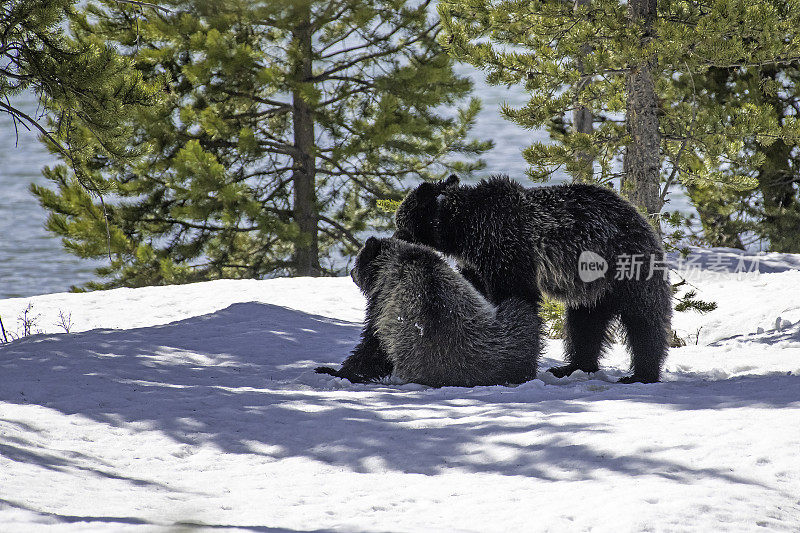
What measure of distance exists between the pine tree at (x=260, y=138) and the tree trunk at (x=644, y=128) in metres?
8.81

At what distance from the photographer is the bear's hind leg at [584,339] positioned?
6.30 meters

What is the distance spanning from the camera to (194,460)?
13.7 ft

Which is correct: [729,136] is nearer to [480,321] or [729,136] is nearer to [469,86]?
[480,321]

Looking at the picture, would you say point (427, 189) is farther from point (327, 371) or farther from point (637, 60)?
point (637, 60)

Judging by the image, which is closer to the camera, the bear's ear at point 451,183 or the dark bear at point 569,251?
the dark bear at point 569,251

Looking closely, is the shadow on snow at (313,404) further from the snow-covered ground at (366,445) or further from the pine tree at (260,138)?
the pine tree at (260,138)

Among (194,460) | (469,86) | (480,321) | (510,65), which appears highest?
(469,86)

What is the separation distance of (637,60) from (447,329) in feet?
13.9

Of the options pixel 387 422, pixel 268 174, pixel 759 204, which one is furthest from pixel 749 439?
pixel 268 174

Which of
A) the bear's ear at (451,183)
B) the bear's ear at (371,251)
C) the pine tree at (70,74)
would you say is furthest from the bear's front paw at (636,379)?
the pine tree at (70,74)

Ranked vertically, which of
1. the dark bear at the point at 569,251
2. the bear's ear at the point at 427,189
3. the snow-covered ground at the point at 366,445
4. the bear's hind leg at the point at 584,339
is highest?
the bear's ear at the point at 427,189

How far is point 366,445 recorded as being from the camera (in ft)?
13.9

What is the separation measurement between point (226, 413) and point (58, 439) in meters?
1.01

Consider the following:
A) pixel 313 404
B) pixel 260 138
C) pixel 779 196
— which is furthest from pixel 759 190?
pixel 313 404
